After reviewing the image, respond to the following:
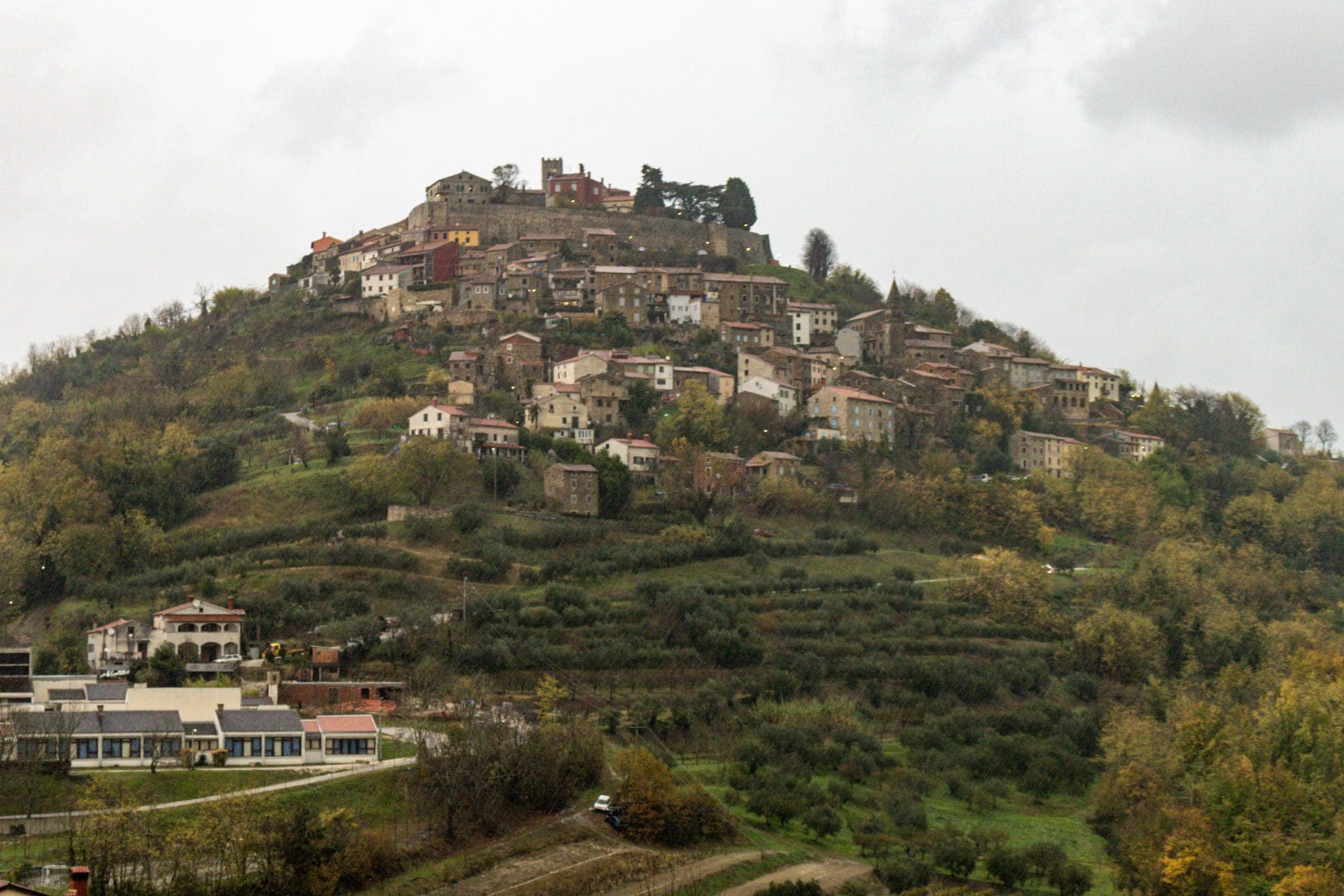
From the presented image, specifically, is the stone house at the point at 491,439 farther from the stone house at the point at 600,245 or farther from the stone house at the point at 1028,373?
the stone house at the point at 1028,373

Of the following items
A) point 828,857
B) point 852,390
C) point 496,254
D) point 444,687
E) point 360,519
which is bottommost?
point 828,857

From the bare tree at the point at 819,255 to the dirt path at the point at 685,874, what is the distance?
235 ft

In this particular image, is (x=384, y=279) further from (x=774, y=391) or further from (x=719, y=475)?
(x=719, y=475)

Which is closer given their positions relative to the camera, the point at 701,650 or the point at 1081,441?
the point at 701,650

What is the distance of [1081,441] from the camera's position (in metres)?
91.4

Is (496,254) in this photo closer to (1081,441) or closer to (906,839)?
(1081,441)

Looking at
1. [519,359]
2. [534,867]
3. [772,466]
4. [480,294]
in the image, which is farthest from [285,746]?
[480,294]

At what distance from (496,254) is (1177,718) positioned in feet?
172

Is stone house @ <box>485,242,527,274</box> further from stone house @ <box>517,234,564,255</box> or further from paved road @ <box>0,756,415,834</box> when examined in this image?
paved road @ <box>0,756,415,834</box>

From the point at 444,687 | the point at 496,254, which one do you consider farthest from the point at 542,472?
the point at 496,254

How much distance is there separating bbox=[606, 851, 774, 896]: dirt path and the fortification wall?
198ft

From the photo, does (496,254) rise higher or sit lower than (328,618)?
higher

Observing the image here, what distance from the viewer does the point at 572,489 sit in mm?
71688

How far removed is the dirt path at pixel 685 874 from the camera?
43156 millimetres
